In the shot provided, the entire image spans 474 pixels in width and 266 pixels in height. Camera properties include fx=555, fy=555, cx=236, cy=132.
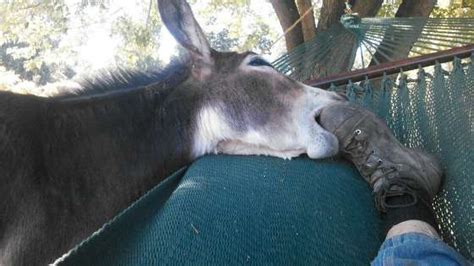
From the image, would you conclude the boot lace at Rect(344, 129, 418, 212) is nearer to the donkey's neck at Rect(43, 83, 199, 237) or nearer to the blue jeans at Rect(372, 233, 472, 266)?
the blue jeans at Rect(372, 233, 472, 266)

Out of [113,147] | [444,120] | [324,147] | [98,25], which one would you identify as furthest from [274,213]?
[98,25]

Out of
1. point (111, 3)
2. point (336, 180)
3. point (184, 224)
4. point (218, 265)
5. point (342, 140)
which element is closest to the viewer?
point (218, 265)

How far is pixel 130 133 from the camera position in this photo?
7.72ft

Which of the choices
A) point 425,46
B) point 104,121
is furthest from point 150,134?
point 425,46

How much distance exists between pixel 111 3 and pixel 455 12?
5231mm

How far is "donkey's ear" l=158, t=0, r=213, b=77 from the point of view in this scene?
2.53 m

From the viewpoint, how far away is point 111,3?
900cm

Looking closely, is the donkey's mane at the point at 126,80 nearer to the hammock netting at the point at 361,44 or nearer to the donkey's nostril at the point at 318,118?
the donkey's nostril at the point at 318,118

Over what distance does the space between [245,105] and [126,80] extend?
62 centimetres

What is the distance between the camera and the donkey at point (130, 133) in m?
2.02

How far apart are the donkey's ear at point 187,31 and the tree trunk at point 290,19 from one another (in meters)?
3.29

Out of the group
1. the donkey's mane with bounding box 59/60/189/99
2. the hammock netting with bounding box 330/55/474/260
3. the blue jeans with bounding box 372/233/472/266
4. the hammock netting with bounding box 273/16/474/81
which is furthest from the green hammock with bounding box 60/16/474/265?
the hammock netting with bounding box 273/16/474/81

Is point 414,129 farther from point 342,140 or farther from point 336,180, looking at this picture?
point 336,180

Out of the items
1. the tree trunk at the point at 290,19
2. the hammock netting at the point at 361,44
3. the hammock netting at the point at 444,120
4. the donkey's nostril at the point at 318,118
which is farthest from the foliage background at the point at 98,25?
the donkey's nostril at the point at 318,118
